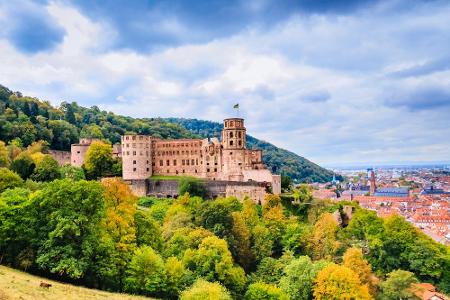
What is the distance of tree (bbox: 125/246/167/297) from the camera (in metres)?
33.0

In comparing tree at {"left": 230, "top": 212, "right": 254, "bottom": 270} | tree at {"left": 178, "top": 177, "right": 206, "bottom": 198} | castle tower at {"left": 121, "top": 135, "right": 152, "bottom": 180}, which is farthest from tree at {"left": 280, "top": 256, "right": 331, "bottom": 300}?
castle tower at {"left": 121, "top": 135, "right": 152, "bottom": 180}

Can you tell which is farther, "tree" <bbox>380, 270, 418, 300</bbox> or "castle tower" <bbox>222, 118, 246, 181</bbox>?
"castle tower" <bbox>222, 118, 246, 181</bbox>

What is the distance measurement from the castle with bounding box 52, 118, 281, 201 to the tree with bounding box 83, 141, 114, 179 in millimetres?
2824

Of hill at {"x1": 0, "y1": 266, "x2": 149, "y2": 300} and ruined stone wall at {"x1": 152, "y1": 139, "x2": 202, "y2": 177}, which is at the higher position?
ruined stone wall at {"x1": 152, "y1": 139, "x2": 202, "y2": 177}

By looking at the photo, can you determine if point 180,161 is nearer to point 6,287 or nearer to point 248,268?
point 248,268

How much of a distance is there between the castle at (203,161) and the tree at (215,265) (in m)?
22.8

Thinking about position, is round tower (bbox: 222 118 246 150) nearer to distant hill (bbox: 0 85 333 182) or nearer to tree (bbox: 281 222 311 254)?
tree (bbox: 281 222 311 254)

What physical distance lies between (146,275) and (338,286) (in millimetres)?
16362

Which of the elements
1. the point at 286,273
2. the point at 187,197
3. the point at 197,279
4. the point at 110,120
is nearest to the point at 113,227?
the point at 197,279

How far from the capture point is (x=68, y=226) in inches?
1180

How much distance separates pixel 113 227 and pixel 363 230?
33.9 m

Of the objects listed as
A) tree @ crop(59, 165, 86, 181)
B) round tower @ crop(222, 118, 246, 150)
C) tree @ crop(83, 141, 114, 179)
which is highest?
round tower @ crop(222, 118, 246, 150)

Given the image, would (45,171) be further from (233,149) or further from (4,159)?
(233,149)

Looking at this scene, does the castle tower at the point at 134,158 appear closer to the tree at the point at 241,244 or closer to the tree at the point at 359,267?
the tree at the point at 241,244
